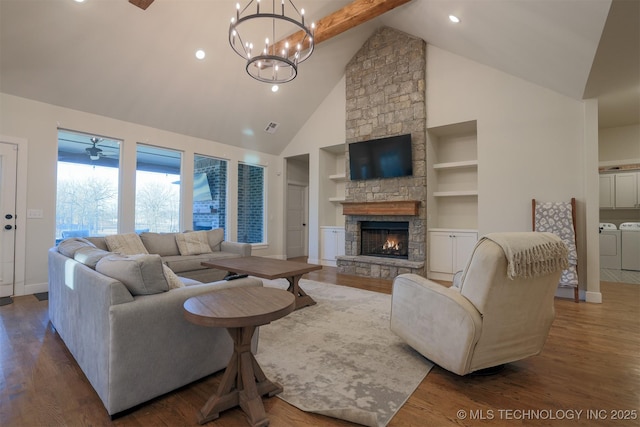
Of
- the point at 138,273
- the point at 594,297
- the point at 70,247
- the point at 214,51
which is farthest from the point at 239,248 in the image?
the point at 594,297

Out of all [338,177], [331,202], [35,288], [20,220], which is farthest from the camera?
[331,202]

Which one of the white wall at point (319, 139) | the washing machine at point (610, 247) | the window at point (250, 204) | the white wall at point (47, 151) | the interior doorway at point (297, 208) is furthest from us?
the interior doorway at point (297, 208)

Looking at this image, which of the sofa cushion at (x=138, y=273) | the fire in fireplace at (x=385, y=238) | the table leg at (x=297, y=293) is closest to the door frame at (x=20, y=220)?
the sofa cushion at (x=138, y=273)

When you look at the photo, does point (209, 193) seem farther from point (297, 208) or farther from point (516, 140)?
point (516, 140)

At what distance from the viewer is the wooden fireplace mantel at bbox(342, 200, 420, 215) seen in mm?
5170

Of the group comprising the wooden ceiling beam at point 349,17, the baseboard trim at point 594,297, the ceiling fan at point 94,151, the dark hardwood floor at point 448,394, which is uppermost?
the wooden ceiling beam at point 349,17

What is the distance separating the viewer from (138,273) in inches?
67.6

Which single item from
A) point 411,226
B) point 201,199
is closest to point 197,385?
point 411,226

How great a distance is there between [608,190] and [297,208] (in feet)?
22.9

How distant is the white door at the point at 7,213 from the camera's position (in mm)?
3906

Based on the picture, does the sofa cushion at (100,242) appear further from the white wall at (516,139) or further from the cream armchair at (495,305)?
the white wall at (516,139)

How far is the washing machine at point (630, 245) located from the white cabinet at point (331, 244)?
5606 millimetres

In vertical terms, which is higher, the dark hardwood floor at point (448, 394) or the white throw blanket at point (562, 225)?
the white throw blanket at point (562, 225)

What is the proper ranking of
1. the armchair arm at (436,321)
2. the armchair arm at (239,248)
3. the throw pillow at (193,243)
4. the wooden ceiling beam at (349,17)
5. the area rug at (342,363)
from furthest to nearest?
the armchair arm at (239,248)
the throw pillow at (193,243)
the wooden ceiling beam at (349,17)
the armchair arm at (436,321)
the area rug at (342,363)
